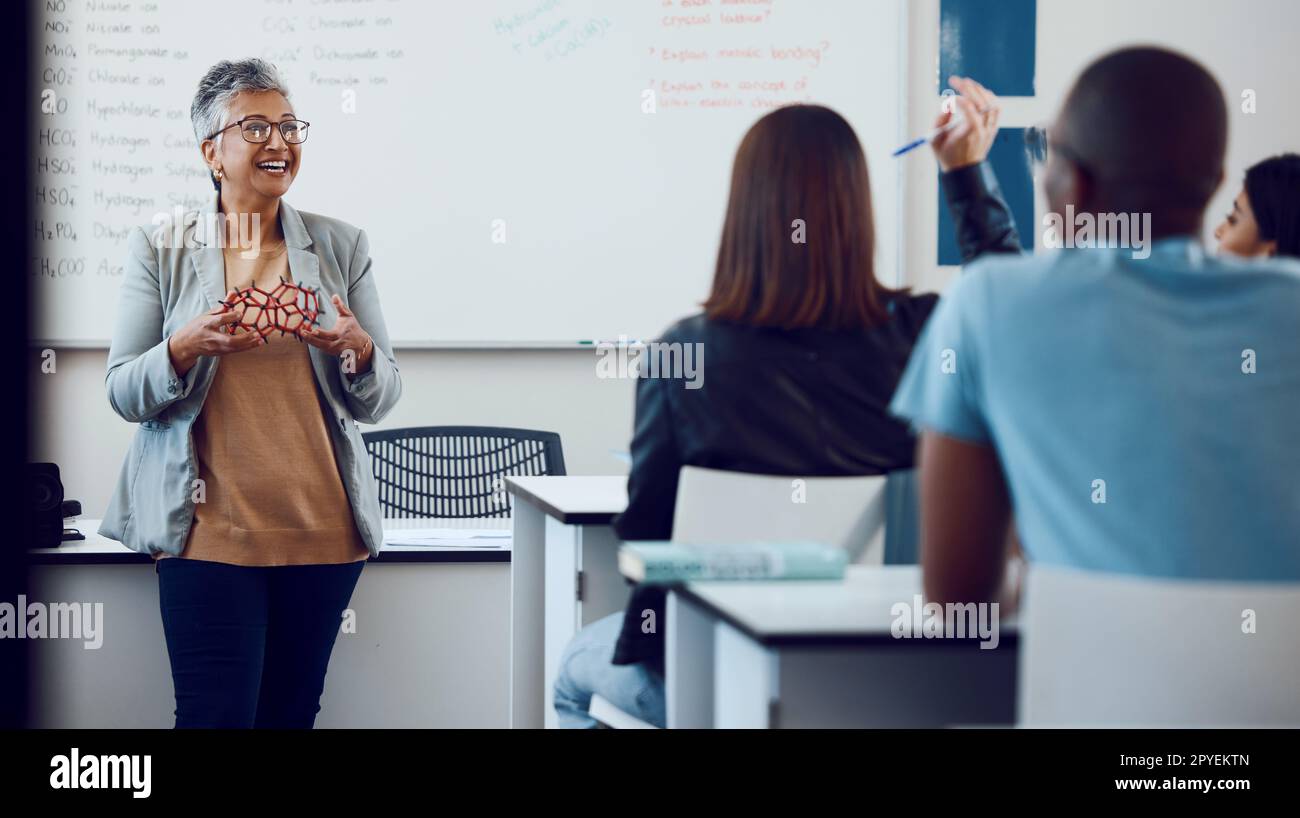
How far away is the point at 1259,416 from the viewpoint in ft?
3.16

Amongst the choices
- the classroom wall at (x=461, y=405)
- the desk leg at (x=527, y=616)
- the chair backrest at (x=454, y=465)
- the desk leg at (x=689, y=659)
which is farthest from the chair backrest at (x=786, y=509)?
the classroom wall at (x=461, y=405)

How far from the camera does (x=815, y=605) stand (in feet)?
3.63

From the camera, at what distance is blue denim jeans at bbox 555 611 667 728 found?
172cm

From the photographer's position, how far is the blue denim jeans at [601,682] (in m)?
1.72

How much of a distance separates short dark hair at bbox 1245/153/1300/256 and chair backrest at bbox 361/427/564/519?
61.6 inches

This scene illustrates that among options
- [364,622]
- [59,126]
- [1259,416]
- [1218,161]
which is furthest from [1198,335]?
[59,126]

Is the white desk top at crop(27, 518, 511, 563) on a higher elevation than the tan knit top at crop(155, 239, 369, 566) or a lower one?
lower

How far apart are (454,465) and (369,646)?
2.71ft

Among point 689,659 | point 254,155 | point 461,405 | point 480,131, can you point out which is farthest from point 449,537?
point 480,131

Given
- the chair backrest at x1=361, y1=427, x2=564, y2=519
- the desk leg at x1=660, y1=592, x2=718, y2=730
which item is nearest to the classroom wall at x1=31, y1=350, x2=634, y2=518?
the chair backrest at x1=361, y1=427, x2=564, y2=519

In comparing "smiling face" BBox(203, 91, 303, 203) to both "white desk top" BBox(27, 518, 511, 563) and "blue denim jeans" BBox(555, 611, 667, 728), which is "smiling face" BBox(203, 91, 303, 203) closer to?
"white desk top" BBox(27, 518, 511, 563)

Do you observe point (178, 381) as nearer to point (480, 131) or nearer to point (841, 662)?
point (841, 662)

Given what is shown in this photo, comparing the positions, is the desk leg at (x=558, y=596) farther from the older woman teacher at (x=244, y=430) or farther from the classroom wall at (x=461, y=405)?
the classroom wall at (x=461, y=405)
